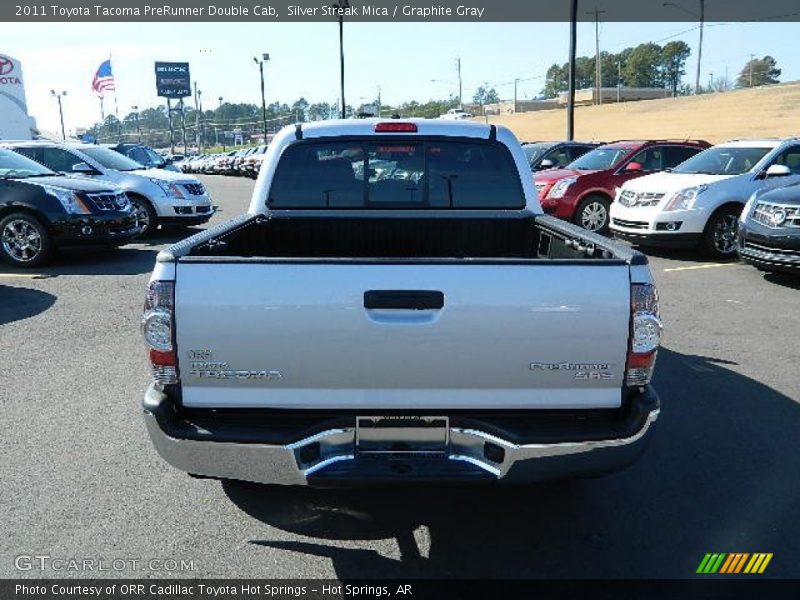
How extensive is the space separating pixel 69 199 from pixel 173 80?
75.4 m

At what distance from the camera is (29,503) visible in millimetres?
3414

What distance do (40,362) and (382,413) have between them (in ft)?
13.9

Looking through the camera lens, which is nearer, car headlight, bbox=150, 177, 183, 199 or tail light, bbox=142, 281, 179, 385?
tail light, bbox=142, 281, 179, 385

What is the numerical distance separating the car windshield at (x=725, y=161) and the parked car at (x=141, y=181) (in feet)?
30.3

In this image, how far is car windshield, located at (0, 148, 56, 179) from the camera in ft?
32.1

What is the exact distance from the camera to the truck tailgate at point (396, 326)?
8.31ft

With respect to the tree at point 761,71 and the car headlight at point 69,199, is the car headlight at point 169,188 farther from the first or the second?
the tree at point 761,71

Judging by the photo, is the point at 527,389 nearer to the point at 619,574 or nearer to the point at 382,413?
the point at 382,413

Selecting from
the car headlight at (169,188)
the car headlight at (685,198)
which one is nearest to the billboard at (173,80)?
the car headlight at (169,188)

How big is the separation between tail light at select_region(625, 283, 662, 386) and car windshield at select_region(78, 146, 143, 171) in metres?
13.0

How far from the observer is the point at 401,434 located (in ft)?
8.78

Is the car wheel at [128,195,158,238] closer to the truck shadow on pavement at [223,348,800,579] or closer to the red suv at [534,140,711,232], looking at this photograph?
the red suv at [534,140,711,232]

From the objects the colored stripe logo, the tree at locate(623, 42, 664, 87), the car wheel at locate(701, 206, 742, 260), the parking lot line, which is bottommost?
the parking lot line
